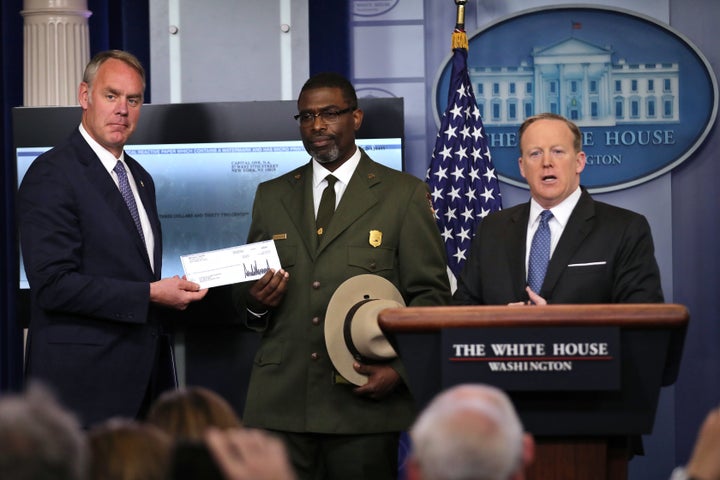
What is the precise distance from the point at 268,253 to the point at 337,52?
237 cm

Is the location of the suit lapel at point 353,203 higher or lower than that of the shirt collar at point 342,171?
lower

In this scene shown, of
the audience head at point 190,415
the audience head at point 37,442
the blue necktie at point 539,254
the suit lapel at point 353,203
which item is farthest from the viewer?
the suit lapel at point 353,203

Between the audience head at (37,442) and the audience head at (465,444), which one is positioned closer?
the audience head at (37,442)

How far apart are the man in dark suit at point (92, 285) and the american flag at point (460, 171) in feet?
5.89

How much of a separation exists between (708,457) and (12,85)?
5.05 m

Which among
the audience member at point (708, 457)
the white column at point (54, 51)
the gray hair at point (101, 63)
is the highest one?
the white column at point (54, 51)

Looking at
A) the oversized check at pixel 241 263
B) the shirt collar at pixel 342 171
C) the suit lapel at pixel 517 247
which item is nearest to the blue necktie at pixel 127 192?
the oversized check at pixel 241 263

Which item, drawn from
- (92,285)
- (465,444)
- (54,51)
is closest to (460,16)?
(54,51)

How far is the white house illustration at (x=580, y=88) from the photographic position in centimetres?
567

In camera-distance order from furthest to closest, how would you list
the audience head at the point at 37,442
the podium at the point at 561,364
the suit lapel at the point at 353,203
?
the suit lapel at the point at 353,203
the podium at the point at 561,364
the audience head at the point at 37,442

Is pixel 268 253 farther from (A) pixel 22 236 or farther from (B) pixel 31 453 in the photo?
(B) pixel 31 453

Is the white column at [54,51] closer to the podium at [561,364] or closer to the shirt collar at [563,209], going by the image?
the shirt collar at [563,209]

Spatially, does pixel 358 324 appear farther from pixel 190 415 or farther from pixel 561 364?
pixel 190 415

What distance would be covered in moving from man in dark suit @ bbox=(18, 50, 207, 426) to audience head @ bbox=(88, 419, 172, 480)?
86.0 inches
